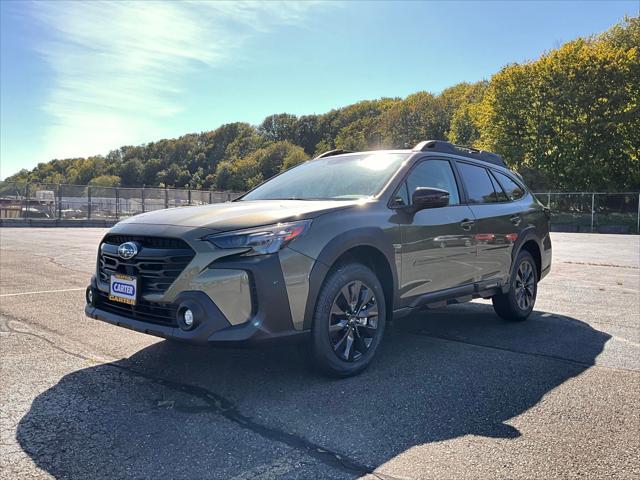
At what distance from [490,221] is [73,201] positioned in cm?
3111

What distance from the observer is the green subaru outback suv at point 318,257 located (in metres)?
3.37

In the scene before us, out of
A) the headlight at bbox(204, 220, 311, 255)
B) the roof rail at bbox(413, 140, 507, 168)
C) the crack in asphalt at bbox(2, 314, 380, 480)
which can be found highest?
the roof rail at bbox(413, 140, 507, 168)

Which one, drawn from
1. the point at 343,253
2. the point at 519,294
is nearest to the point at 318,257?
the point at 343,253

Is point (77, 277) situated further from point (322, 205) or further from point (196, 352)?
point (322, 205)

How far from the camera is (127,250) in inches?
144

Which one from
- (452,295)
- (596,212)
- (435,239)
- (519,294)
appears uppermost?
(596,212)

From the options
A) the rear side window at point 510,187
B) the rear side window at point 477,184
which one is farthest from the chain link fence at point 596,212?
the rear side window at point 477,184

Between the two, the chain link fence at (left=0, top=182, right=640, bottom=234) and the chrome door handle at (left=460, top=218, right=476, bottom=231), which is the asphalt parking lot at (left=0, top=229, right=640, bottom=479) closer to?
the chrome door handle at (left=460, top=218, right=476, bottom=231)

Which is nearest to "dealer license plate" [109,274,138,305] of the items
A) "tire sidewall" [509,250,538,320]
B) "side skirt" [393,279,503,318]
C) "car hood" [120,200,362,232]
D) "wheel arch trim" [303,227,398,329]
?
"car hood" [120,200,362,232]

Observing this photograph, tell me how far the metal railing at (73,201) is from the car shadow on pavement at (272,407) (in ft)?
85.9

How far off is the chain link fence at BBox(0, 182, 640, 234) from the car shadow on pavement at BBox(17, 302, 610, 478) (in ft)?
86.8

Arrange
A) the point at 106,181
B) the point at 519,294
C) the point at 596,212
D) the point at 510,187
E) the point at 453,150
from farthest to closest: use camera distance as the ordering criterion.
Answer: the point at 106,181 < the point at 596,212 < the point at 510,187 < the point at 519,294 < the point at 453,150

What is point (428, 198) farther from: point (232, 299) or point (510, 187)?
point (510, 187)

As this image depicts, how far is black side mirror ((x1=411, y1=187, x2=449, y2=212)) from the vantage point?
4.27 metres
